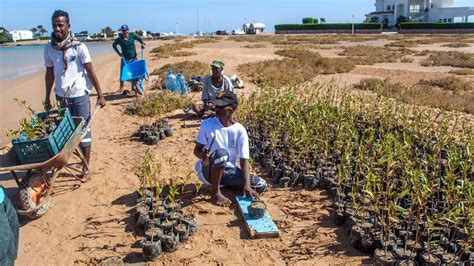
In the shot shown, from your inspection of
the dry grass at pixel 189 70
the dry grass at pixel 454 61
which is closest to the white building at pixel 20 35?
the dry grass at pixel 189 70

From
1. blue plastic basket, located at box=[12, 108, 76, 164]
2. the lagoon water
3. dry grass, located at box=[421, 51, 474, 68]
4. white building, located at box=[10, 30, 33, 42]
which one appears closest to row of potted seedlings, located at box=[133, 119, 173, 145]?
blue plastic basket, located at box=[12, 108, 76, 164]

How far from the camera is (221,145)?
13.8 feet

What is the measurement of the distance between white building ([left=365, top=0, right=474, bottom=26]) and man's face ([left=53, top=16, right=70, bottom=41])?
71.4 m

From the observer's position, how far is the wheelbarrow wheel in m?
3.91

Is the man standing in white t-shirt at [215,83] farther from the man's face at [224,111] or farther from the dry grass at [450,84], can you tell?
the dry grass at [450,84]

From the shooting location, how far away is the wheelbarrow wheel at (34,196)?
3.91 meters

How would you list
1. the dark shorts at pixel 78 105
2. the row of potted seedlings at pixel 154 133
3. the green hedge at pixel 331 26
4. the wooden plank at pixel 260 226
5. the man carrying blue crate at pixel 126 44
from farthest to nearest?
the green hedge at pixel 331 26 < the man carrying blue crate at pixel 126 44 < the row of potted seedlings at pixel 154 133 < the dark shorts at pixel 78 105 < the wooden plank at pixel 260 226

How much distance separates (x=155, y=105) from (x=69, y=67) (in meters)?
3.44

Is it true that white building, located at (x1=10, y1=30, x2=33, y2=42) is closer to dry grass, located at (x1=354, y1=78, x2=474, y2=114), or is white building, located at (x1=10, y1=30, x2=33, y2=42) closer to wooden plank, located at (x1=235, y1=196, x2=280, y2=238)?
dry grass, located at (x1=354, y1=78, x2=474, y2=114)

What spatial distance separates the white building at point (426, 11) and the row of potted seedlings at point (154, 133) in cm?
6927

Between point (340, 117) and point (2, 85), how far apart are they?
45.0 ft

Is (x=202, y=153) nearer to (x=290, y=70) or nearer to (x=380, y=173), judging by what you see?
(x=380, y=173)

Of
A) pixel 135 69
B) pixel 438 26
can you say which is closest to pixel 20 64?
pixel 135 69

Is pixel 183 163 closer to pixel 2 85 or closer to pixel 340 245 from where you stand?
pixel 340 245
